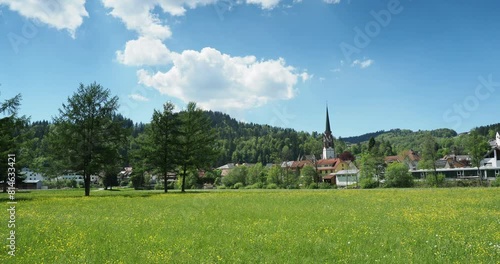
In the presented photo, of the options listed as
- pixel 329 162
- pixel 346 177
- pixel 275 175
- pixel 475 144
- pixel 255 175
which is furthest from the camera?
pixel 329 162

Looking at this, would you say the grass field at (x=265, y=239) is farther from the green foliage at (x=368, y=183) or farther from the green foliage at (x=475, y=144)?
the green foliage at (x=475, y=144)

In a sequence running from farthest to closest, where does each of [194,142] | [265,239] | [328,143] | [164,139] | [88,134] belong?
1. [328,143]
2. [194,142]
3. [164,139]
4. [88,134]
5. [265,239]

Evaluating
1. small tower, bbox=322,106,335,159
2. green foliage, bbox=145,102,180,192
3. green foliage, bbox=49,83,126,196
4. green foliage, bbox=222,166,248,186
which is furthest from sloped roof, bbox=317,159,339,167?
green foliage, bbox=49,83,126,196

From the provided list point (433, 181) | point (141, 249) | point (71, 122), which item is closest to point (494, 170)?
point (433, 181)

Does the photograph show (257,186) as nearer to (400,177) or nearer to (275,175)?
(275,175)

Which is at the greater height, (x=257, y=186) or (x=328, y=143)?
(x=328, y=143)

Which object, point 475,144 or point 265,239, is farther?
point 475,144

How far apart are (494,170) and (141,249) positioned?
11729 centimetres

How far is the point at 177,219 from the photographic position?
18.6m

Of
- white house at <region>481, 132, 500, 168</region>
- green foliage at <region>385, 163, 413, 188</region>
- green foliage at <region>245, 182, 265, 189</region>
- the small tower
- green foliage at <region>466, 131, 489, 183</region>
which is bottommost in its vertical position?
green foliage at <region>245, 182, 265, 189</region>

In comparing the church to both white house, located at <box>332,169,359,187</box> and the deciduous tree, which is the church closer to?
white house, located at <box>332,169,359,187</box>

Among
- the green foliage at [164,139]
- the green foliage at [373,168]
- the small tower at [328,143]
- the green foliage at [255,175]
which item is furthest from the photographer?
the small tower at [328,143]

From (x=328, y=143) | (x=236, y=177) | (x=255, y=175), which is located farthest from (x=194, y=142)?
(x=328, y=143)

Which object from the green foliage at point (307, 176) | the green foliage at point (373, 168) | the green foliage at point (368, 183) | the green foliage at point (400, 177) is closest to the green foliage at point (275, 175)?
the green foliage at point (307, 176)
